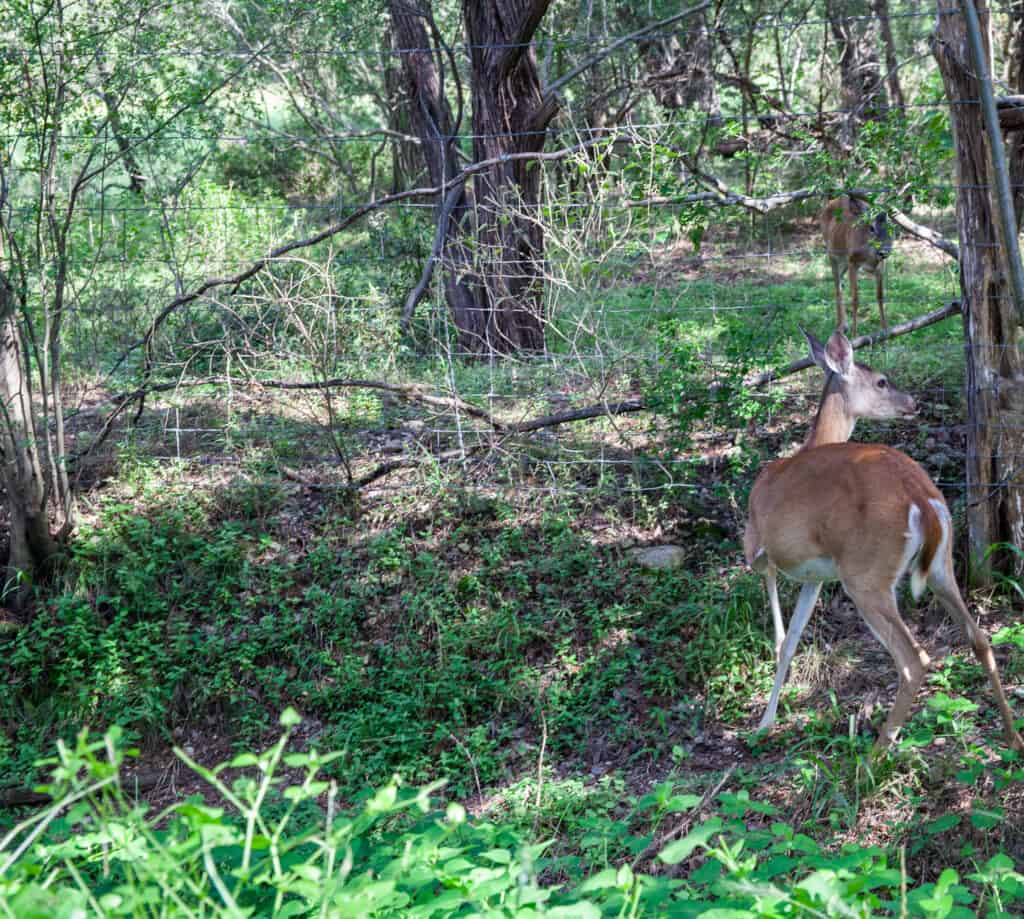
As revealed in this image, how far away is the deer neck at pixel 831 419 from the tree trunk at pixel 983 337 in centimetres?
67

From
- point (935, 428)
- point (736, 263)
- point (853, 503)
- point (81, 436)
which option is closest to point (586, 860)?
point (853, 503)

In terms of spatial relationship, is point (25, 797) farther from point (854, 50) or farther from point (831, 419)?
point (854, 50)

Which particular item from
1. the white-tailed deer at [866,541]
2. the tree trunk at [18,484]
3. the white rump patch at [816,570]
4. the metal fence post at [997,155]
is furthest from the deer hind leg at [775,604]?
the tree trunk at [18,484]

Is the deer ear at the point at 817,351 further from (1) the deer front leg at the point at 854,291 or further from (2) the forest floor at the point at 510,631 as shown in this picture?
(1) the deer front leg at the point at 854,291

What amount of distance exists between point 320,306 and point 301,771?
8.94 ft

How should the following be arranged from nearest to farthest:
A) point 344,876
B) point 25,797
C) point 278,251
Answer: point 344,876, point 25,797, point 278,251

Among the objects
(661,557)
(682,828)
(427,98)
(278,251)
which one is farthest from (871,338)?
(427,98)

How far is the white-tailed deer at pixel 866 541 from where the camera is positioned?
4.43 m

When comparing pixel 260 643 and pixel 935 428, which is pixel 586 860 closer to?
pixel 260 643

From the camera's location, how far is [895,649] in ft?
14.6

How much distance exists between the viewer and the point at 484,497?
6.77m

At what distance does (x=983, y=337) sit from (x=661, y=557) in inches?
79.3

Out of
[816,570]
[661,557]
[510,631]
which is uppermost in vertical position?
[816,570]

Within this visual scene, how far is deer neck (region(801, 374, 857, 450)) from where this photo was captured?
17.4 ft
